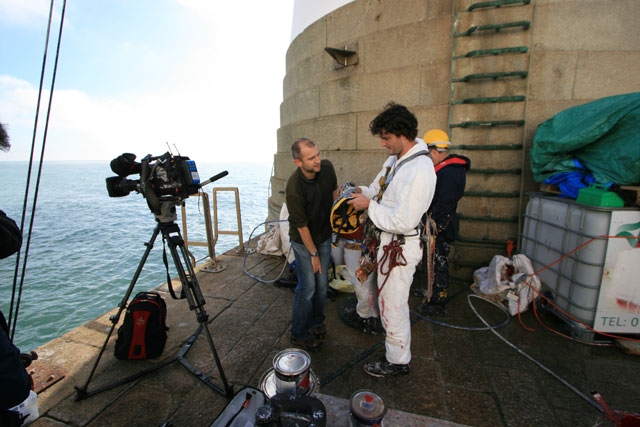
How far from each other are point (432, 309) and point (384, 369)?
1.45 meters

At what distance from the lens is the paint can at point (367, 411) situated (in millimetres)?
1198

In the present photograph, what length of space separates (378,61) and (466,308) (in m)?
4.25

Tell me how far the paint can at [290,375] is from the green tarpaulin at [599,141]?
3.61m

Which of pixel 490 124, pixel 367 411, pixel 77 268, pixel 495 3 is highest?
pixel 495 3

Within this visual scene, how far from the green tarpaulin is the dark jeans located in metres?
3.00

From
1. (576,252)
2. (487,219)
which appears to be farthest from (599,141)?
(487,219)

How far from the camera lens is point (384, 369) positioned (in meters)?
2.59

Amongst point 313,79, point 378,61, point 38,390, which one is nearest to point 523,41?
point 378,61

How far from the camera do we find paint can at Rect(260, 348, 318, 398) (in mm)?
1611

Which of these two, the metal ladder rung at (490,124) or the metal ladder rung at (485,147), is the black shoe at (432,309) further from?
the metal ladder rung at (490,124)

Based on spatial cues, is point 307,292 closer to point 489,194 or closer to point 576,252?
point 576,252

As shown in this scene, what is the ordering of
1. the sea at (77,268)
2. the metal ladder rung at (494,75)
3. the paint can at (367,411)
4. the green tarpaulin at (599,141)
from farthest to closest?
the sea at (77,268) < the metal ladder rung at (494,75) < the green tarpaulin at (599,141) < the paint can at (367,411)

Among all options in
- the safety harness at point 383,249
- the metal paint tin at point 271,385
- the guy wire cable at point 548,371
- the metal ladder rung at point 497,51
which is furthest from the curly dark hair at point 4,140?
the metal ladder rung at point 497,51

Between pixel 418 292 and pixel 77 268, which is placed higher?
pixel 418 292
